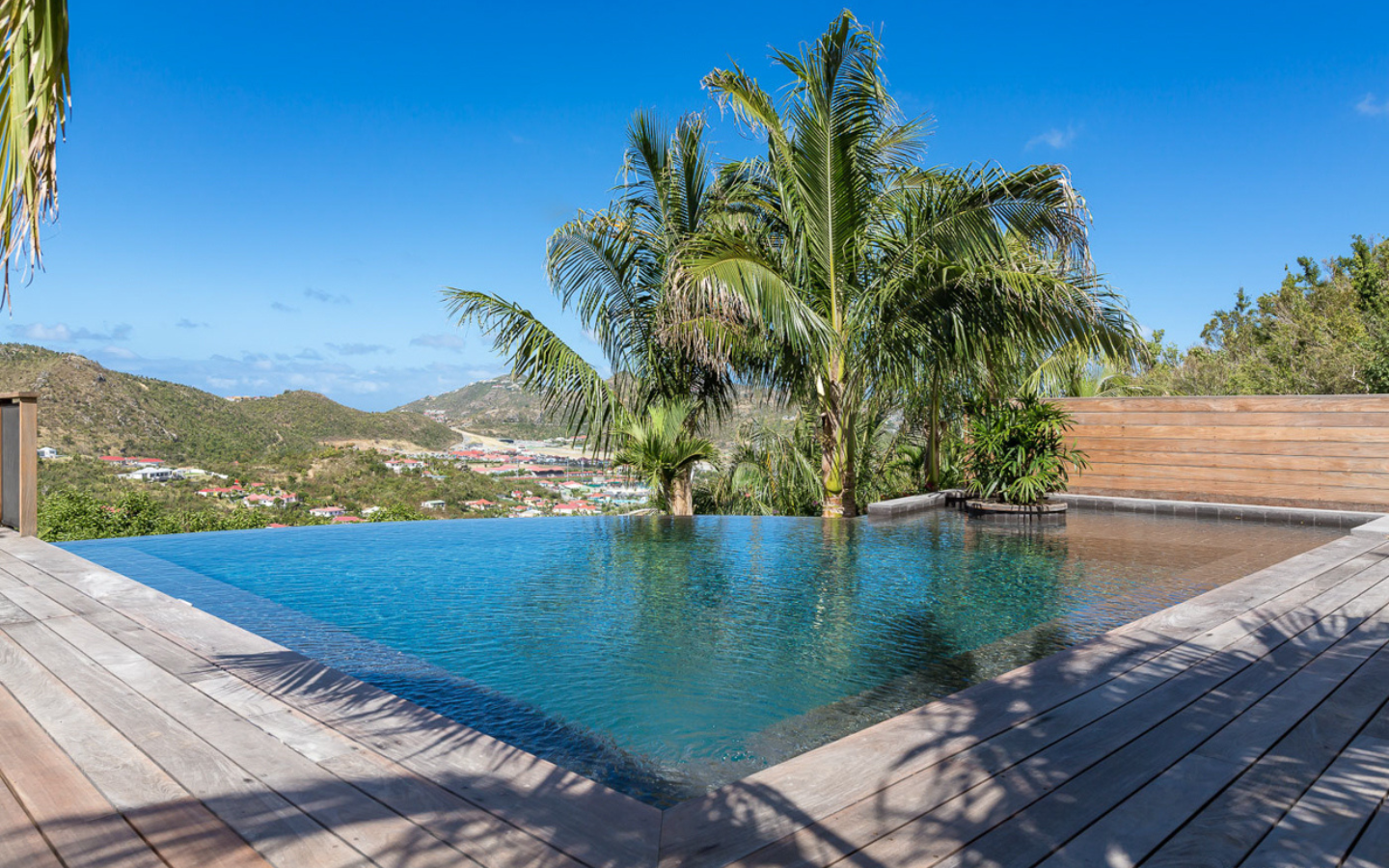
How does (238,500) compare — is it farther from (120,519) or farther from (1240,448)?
(1240,448)

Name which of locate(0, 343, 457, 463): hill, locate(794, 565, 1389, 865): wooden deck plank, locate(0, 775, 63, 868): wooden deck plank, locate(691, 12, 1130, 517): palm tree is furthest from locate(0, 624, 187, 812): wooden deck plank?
locate(0, 343, 457, 463): hill

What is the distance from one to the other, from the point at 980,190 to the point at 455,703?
648 cm

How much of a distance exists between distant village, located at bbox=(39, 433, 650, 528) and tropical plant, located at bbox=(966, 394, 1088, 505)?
12.9ft

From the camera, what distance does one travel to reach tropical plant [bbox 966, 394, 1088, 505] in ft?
25.6

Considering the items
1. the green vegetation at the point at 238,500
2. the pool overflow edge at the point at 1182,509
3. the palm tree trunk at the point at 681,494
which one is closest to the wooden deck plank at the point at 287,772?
the pool overflow edge at the point at 1182,509

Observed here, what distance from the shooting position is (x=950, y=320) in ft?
24.5

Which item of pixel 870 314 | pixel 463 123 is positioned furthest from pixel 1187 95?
pixel 463 123

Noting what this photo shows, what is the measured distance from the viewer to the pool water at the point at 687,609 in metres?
2.81

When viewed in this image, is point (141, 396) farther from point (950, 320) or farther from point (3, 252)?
point (3, 252)

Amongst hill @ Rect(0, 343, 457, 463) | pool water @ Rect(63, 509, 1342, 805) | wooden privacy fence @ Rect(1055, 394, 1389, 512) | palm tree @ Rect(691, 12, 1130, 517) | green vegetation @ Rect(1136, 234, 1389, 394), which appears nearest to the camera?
pool water @ Rect(63, 509, 1342, 805)

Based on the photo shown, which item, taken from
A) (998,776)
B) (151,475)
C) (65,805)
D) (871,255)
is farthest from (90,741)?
(151,475)

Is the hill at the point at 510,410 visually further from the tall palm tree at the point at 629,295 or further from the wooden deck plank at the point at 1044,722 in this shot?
the wooden deck plank at the point at 1044,722

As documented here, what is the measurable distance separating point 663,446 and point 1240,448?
19.5 feet

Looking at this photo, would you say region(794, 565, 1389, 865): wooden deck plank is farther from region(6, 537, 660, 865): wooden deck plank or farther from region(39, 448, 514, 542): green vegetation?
region(39, 448, 514, 542): green vegetation
